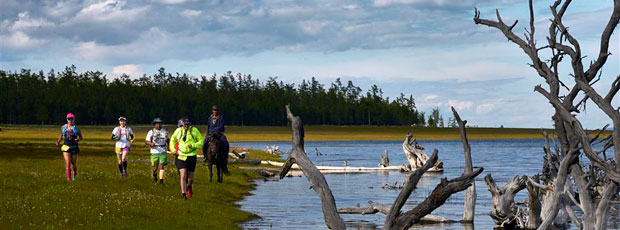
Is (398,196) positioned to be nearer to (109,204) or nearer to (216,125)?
(109,204)

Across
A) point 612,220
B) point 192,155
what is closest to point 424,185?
point 612,220

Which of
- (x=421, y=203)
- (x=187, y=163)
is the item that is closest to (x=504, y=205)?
(x=187, y=163)

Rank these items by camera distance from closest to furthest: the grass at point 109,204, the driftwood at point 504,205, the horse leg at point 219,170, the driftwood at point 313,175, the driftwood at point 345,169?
the driftwood at point 313,175, the grass at point 109,204, the driftwood at point 504,205, the horse leg at point 219,170, the driftwood at point 345,169

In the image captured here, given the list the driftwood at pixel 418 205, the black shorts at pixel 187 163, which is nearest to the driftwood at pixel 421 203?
the driftwood at pixel 418 205

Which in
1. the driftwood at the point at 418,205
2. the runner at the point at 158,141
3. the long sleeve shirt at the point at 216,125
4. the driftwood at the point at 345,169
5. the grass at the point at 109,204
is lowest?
the driftwood at the point at 345,169

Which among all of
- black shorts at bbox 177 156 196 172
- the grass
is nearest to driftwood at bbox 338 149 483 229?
the grass

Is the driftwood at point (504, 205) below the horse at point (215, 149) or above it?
below

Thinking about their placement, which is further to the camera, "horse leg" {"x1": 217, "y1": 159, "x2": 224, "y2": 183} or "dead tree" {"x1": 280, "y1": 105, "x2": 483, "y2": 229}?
"horse leg" {"x1": 217, "y1": 159, "x2": 224, "y2": 183}

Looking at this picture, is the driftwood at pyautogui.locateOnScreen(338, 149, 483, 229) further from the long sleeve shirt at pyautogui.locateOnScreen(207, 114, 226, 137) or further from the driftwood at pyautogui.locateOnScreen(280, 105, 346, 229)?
the long sleeve shirt at pyautogui.locateOnScreen(207, 114, 226, 137)

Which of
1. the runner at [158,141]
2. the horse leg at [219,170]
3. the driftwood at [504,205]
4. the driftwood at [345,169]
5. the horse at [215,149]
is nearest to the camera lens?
the driftwood at [504,205]

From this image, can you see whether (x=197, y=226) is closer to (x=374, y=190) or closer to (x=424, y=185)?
(x=374, y=190)

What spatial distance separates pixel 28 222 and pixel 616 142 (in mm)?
11957

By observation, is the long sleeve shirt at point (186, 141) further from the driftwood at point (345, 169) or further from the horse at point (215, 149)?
the driftwood at point (345, 169)

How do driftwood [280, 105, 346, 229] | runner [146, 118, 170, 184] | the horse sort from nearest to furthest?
driftwood [280, 105, 346, 229], runner [146, 118, 170, 184], the horse
